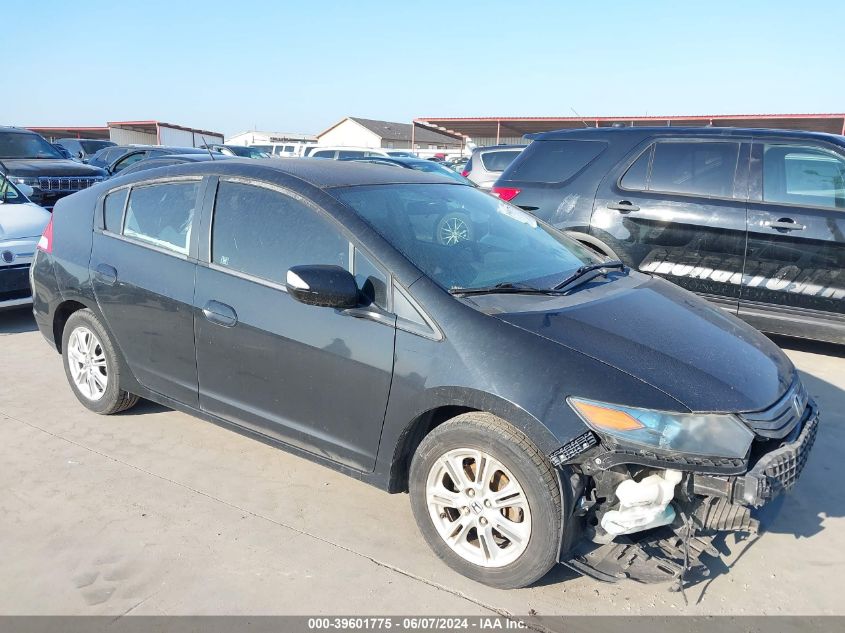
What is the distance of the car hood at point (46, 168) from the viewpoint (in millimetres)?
11398

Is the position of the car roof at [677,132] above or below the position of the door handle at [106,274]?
above

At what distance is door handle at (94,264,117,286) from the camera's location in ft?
13.7

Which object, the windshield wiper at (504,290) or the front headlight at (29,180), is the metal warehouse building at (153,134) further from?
the windshield wiper at (504,290)

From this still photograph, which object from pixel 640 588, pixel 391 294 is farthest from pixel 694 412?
pixel 391 294

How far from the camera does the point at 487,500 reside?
2.86 meters

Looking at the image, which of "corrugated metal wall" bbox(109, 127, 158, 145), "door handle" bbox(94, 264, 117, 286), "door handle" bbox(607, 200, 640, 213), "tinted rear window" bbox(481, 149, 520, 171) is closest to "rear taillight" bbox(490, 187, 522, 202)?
"door handle" bbox(607, 200, 640, 213)

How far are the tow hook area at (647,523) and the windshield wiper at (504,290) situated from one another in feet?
3.04

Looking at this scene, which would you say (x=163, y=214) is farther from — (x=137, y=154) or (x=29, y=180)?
(x=137, y=154)

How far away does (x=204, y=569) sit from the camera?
3.04 meters

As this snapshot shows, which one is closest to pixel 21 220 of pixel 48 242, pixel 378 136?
pixel 48 242

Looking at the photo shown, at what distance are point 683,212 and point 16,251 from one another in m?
5.87

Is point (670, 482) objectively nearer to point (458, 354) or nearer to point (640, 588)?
point (640, 588)

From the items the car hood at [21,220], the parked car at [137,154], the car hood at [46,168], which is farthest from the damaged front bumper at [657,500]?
the parked car at [137,154]

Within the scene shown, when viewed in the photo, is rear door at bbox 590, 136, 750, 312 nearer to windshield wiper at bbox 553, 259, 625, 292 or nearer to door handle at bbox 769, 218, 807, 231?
door handle at bbox 769, 218, 807, 231
